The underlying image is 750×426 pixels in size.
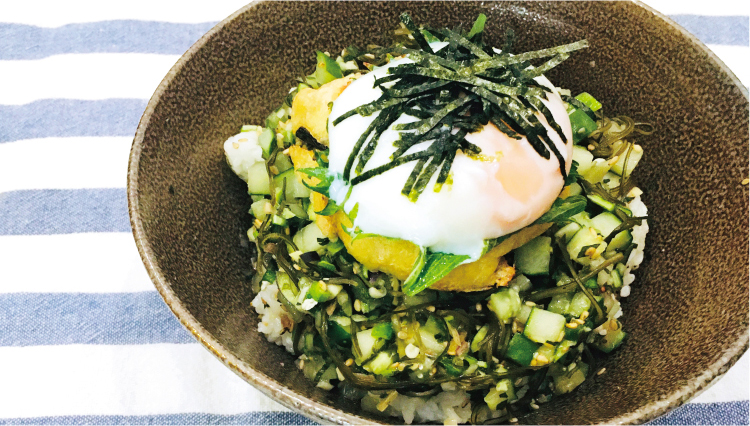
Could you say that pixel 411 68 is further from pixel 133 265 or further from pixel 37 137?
pixel 37 137

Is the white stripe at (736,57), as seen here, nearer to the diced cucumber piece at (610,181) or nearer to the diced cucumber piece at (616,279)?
the diced cucumber piece at (610,181)

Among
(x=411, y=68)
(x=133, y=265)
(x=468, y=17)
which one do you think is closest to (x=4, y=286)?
(x=133, y=265)

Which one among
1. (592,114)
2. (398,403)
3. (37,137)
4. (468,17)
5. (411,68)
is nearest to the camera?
(411,68)

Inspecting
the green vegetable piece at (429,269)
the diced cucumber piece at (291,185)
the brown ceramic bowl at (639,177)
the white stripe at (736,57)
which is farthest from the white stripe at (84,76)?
A: the white stripe at (736,57)

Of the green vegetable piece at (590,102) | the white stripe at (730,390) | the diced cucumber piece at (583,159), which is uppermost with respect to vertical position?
the green vegetable piece at (590,102)

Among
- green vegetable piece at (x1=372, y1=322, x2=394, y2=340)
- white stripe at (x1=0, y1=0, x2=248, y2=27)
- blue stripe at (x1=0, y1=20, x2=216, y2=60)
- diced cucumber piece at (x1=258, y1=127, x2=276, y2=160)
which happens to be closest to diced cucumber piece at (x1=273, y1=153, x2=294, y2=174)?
diced cucumber piece at (x1=258, y1=127, x2=276, y2=160)

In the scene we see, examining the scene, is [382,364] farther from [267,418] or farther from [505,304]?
[267,418]

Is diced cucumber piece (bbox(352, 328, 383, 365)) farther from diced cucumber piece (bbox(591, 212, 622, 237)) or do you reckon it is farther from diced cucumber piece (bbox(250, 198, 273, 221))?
diced cucumber piece (bbox(591, 212, 622, 237))
